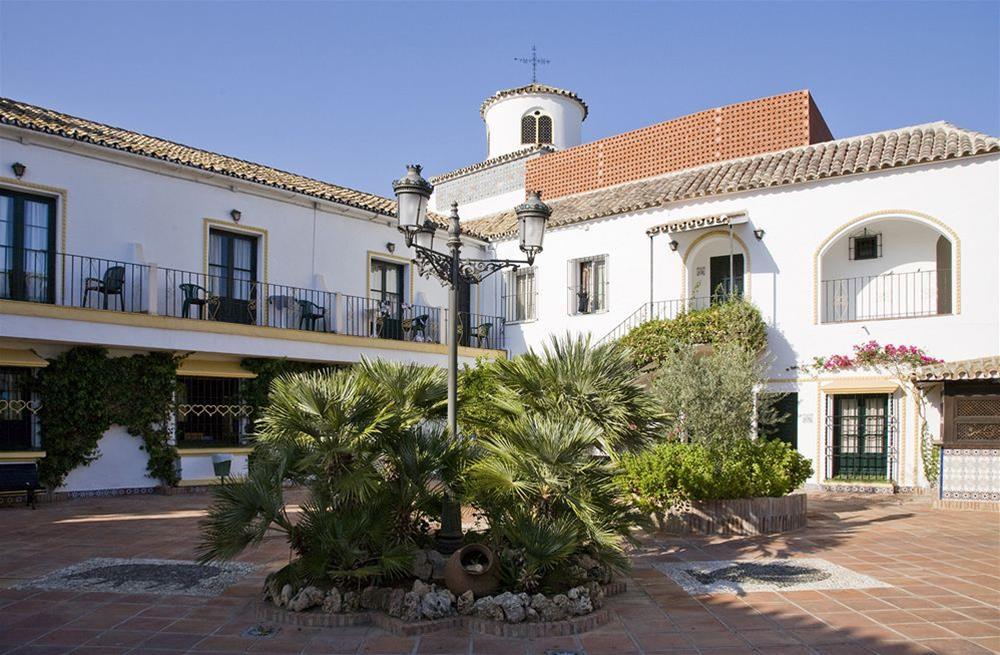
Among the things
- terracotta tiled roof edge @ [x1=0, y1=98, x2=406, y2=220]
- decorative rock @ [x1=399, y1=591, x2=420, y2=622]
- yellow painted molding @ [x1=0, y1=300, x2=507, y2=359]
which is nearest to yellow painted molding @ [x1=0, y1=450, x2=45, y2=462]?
yellow painted molding @ [x1=0, y1=300, x2=507, y2=359]

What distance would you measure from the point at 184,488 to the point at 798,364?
→ 11.9 meters

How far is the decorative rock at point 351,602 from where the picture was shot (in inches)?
242

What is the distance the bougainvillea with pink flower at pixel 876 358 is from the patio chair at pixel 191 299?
11.7 m

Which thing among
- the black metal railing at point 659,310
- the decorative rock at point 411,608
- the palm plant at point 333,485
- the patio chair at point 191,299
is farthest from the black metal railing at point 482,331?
the decorative rock at point 411,608

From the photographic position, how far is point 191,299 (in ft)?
49.0

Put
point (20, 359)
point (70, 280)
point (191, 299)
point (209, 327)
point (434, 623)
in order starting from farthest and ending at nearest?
point (191, 299), point (209, 327), point (70, 280), point (20, 359), point (434, 623)

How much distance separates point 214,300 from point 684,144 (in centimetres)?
1145

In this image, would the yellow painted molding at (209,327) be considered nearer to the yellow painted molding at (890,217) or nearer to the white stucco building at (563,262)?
the white stucco building at (563,262)

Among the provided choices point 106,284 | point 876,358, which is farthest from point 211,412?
point 876,358

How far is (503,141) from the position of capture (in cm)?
2550

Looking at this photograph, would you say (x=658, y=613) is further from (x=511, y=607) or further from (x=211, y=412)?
(x=211, y=412)

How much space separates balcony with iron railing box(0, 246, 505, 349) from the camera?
1339 cm

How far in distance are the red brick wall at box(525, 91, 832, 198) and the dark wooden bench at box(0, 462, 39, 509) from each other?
569 inches

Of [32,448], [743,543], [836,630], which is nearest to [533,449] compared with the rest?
[836,630]
